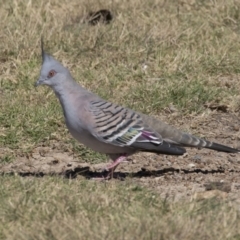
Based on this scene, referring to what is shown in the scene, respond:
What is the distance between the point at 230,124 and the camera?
7484 millimetres

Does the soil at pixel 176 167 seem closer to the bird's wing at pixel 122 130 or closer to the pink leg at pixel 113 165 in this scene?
the pink leg at pixel 113 165

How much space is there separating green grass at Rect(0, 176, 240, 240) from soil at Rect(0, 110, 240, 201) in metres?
0.59

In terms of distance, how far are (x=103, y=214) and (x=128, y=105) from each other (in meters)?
2.80

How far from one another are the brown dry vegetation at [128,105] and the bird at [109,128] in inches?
8.5

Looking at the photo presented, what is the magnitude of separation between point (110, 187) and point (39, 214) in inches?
27.6

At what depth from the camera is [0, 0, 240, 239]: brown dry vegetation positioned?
493cm

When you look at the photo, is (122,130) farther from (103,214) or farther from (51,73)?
(103,214)

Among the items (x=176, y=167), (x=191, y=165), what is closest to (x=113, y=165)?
(x=176, y=167)

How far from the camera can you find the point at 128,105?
25.3ft

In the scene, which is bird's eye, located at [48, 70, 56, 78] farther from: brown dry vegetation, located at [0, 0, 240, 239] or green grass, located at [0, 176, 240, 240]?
green grass, located at [0, 176, 240, 240]

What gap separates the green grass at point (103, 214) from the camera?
15.4 feet

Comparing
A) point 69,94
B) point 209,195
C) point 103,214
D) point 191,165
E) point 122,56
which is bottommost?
point 103,214

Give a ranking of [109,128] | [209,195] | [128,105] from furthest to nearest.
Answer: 1. [128,105]
2. [109,128]
3. [209,195]

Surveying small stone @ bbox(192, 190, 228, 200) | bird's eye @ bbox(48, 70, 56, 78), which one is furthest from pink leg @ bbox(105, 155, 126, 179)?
small stone @ bbox(192, 190, 228, 200)
